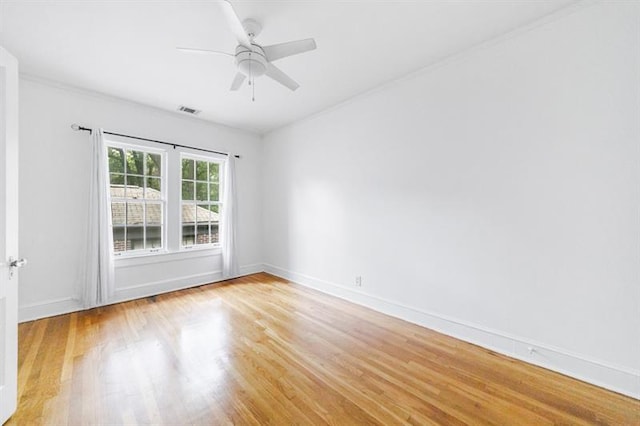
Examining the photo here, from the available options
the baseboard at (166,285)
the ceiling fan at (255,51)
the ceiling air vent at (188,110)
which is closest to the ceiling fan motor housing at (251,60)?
the ceiling fan at (255,51)

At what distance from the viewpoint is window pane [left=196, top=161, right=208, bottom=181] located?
4.49 m

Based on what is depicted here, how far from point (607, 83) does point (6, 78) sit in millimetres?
4065

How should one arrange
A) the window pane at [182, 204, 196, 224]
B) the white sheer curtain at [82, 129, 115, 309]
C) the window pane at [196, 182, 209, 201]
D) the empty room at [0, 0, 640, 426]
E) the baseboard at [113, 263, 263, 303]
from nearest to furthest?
the empty room at [0, 0, 640, 426], the white sheer curtain at [82, 129, 115, 309], the baseboard at [113, 263, 263, 303], the window pane at [182, 204, 196, 224], the window pane at [196, 182, 209, 201]

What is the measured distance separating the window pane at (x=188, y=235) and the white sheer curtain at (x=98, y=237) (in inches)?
39.9

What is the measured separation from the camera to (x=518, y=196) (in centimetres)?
221

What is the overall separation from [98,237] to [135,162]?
1.23 m

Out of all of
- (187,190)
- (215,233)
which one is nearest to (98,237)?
(187,190)

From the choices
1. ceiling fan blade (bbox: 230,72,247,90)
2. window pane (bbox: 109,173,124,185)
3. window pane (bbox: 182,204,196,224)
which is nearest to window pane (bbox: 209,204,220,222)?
window pane (bbox: 182,204,196,224)

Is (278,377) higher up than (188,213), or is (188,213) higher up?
(188,213)

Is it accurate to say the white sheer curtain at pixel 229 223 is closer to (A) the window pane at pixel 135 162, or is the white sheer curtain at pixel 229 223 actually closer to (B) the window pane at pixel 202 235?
(B) the window pane at pixel 202 235

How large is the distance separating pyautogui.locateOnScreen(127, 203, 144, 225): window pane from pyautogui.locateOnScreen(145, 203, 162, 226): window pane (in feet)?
0.26

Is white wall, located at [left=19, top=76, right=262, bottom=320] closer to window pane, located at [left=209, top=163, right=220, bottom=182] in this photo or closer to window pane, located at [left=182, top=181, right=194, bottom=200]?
window pane, located at [left=182, top=181, right=194, bottom=200]

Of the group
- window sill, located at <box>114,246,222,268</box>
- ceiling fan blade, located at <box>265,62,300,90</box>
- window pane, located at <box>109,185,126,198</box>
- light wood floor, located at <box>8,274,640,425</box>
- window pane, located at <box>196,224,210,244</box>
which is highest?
ceiling fan blade, located at <box>265,62,300,90</box>

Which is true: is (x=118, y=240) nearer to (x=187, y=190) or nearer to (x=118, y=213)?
(x=118, y=213)
